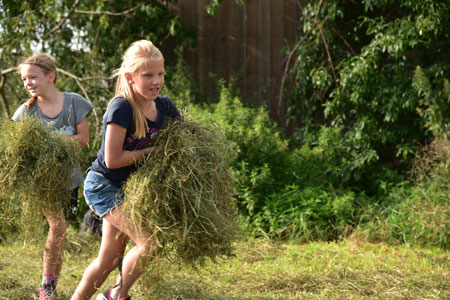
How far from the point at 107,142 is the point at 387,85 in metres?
4.35

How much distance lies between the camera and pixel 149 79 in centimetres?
327

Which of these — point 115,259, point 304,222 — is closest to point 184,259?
point 115,259

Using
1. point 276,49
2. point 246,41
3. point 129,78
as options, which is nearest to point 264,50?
point 276,49

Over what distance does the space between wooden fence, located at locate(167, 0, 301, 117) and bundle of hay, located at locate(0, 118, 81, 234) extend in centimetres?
388

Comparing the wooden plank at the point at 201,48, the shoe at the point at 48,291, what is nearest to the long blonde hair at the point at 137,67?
the shoe at the point at 48,291

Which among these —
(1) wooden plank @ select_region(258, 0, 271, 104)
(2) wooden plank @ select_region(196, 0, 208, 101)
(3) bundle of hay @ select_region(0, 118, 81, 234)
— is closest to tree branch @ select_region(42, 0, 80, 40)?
(2) wooden plank @ select_region(196, 0, 208, 101)

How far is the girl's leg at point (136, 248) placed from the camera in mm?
3266

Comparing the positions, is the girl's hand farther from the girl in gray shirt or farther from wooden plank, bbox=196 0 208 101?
wooden plank, bbox=196 0 208 101

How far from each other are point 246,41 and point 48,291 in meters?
4.80

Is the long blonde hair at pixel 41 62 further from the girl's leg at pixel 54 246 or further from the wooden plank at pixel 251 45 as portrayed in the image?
the wooden plank at pixel 251 45

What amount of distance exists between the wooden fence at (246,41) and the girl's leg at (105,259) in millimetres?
4284

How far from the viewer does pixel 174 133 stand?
347 centimetres

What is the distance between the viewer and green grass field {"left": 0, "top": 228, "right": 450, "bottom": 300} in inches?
163

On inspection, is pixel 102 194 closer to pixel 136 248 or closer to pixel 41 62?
pixel 136 248
